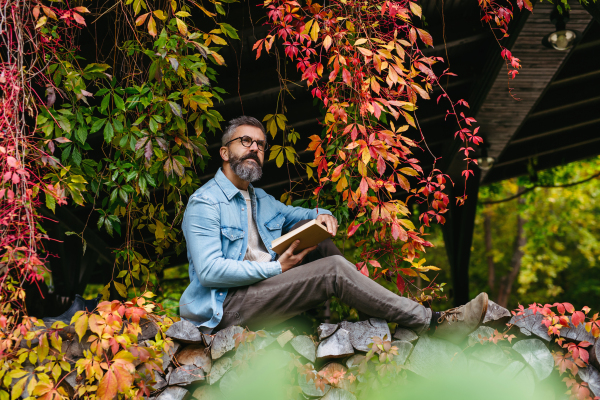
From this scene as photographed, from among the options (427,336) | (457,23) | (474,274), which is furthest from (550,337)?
(474,274)

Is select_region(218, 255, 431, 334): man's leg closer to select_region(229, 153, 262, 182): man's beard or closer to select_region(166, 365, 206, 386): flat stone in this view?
select_region(166, 365, 206, 386): flat stone

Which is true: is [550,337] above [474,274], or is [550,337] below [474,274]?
above

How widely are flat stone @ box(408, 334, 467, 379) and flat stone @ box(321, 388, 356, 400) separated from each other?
25cm

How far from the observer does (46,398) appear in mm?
1647

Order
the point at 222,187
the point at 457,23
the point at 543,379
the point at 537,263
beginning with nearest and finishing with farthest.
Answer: the point at 543,379
the point at 222,187
the point at 457,23
the point at 537,263

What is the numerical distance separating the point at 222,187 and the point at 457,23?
2.01m

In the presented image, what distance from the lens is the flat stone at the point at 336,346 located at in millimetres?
1920

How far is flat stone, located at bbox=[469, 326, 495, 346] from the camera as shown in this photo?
1.98 m

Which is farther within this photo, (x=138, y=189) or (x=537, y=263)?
(x=537, y=263)

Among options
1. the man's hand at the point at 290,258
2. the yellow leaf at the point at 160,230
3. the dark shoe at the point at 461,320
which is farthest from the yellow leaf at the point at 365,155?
the yellow leaf at the point at 160,230

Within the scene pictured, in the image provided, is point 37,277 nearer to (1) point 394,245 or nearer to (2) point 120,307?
(2) point 120,307

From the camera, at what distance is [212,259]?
2.05m

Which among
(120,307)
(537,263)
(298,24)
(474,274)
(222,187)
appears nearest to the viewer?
(120,307)

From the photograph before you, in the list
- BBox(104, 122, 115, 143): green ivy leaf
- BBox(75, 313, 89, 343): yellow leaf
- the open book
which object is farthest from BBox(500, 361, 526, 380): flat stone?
BBox(104, 122, 115, 143): green ivy leaf
